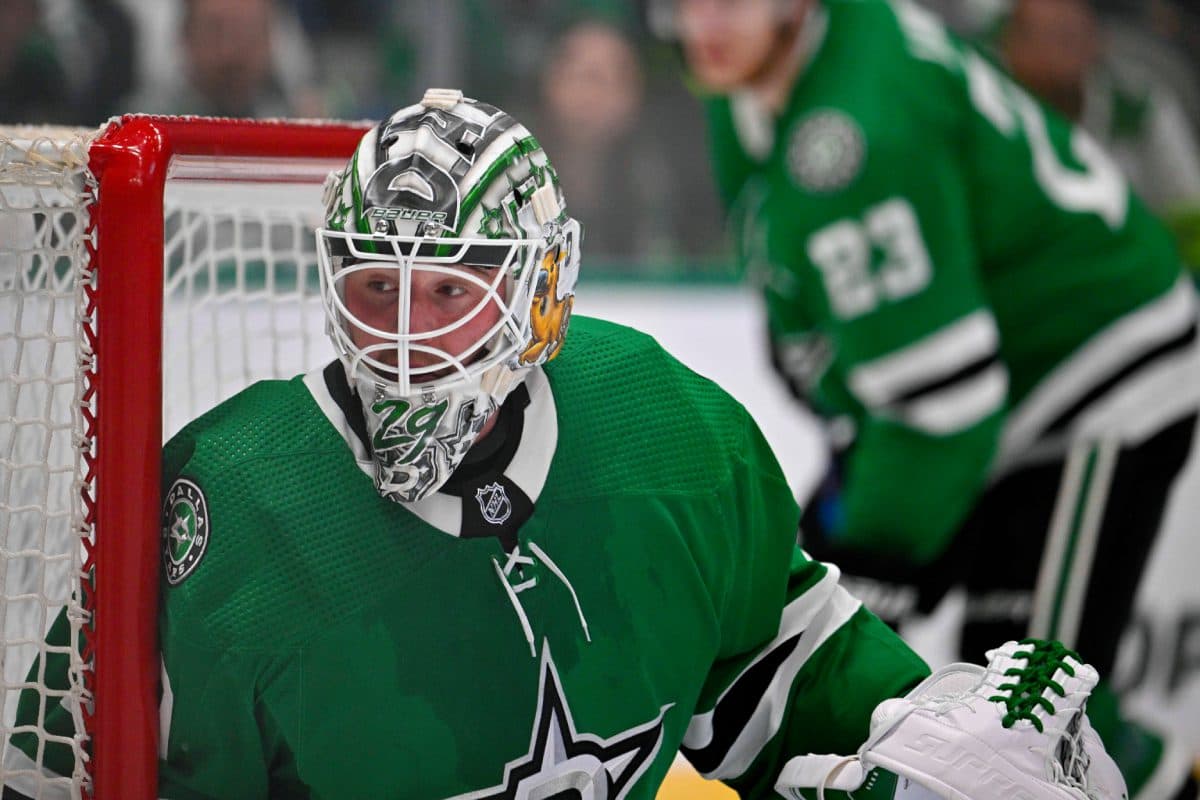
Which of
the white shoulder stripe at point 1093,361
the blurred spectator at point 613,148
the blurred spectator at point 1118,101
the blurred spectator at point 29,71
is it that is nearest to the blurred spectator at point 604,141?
the blurred spectator at point 613,148

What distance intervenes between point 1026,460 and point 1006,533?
0.47ft

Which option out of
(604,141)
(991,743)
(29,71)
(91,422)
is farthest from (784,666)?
(29,71)

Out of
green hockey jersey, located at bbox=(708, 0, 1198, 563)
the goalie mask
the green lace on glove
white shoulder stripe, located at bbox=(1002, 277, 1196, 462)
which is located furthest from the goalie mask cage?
white shoulder stripe, located at bbox=(1002, 277, 1196, 462)

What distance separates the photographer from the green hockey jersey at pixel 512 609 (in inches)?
54.0

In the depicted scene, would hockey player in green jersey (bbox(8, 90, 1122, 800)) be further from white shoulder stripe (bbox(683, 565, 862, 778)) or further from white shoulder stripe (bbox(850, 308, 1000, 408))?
white shoulder stripe (bbox(850, 308, 1000, 408))

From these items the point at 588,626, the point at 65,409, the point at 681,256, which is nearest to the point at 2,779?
the point at 65,409

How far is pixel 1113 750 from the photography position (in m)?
2.83

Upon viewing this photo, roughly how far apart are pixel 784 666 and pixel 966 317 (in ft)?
4.68

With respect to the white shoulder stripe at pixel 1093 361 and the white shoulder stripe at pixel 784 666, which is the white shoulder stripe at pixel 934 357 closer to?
the white shoulder stripe at pixel 1093 361

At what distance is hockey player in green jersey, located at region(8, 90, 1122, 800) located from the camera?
1.37 metres

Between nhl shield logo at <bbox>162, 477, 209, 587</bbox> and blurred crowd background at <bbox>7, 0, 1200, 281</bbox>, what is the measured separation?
109 inches

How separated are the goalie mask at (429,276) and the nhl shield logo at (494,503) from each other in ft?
0.13

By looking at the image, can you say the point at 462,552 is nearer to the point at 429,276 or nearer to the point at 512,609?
the point at 512,609

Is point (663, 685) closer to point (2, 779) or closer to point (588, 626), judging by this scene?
point (588, 626)
